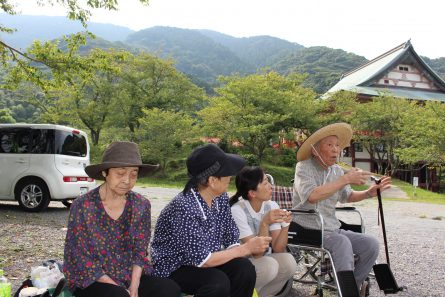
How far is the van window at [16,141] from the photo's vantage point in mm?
7855

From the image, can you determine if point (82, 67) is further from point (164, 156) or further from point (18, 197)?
point (164, 156)

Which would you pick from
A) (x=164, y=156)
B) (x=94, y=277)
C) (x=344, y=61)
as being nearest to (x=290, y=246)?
(x=94, y=277)

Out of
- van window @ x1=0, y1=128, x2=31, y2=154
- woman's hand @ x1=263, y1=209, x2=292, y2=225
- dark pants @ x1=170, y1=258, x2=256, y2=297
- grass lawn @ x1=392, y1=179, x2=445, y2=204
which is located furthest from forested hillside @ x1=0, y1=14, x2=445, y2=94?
dark pants @ x1=170, y1=258, x2=256, y2=297

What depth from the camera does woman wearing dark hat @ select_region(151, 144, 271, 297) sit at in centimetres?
237

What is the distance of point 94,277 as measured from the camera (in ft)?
7.15

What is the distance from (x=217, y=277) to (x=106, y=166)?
85 centimetres

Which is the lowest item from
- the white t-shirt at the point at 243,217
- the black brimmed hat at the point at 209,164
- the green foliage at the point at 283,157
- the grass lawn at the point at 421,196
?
the grass lawn at the point at 421,196

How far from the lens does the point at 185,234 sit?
236 cm

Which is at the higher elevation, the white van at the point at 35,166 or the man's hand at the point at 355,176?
the man's hand at the point at 355,176

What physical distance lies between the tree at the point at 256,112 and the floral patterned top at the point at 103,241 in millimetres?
17138

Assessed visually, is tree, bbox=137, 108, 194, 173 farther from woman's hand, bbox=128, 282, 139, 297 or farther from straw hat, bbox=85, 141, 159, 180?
woman's hand, bbox=128, 282, 139, 297

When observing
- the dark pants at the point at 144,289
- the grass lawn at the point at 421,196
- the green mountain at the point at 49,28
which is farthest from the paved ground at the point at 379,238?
the green mountain at the point at 49,28

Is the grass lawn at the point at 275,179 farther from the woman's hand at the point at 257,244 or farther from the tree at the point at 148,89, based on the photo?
the woman's hand at the point at 257,244

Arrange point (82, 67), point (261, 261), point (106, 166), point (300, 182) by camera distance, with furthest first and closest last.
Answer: point (82, 67) → point (300, 182) → point (261, 261) → point (106, 166)
